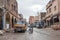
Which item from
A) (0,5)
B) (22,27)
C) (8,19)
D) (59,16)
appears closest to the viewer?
(22,27)

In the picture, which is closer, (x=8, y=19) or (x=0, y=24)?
(x=0, y=24)

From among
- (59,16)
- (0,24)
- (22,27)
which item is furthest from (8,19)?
(22,27)

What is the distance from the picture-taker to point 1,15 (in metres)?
41.2

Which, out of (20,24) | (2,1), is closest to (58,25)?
(20,24)

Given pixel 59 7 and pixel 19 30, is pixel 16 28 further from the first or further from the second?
pixel 59 7

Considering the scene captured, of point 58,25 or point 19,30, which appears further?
point 58,25

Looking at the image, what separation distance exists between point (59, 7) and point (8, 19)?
15.1 meters

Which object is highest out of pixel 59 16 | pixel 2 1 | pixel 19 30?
pixel 2 1

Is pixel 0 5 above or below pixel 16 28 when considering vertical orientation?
above

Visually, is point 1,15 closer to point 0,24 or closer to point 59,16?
point 0,24

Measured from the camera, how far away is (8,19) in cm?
5025

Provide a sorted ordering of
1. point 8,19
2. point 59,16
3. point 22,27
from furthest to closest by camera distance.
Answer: point 8,19 → point 59,16 → point 22,27

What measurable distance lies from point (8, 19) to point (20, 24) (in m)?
17.2

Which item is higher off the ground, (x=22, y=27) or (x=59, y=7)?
(x=59, y=7)
